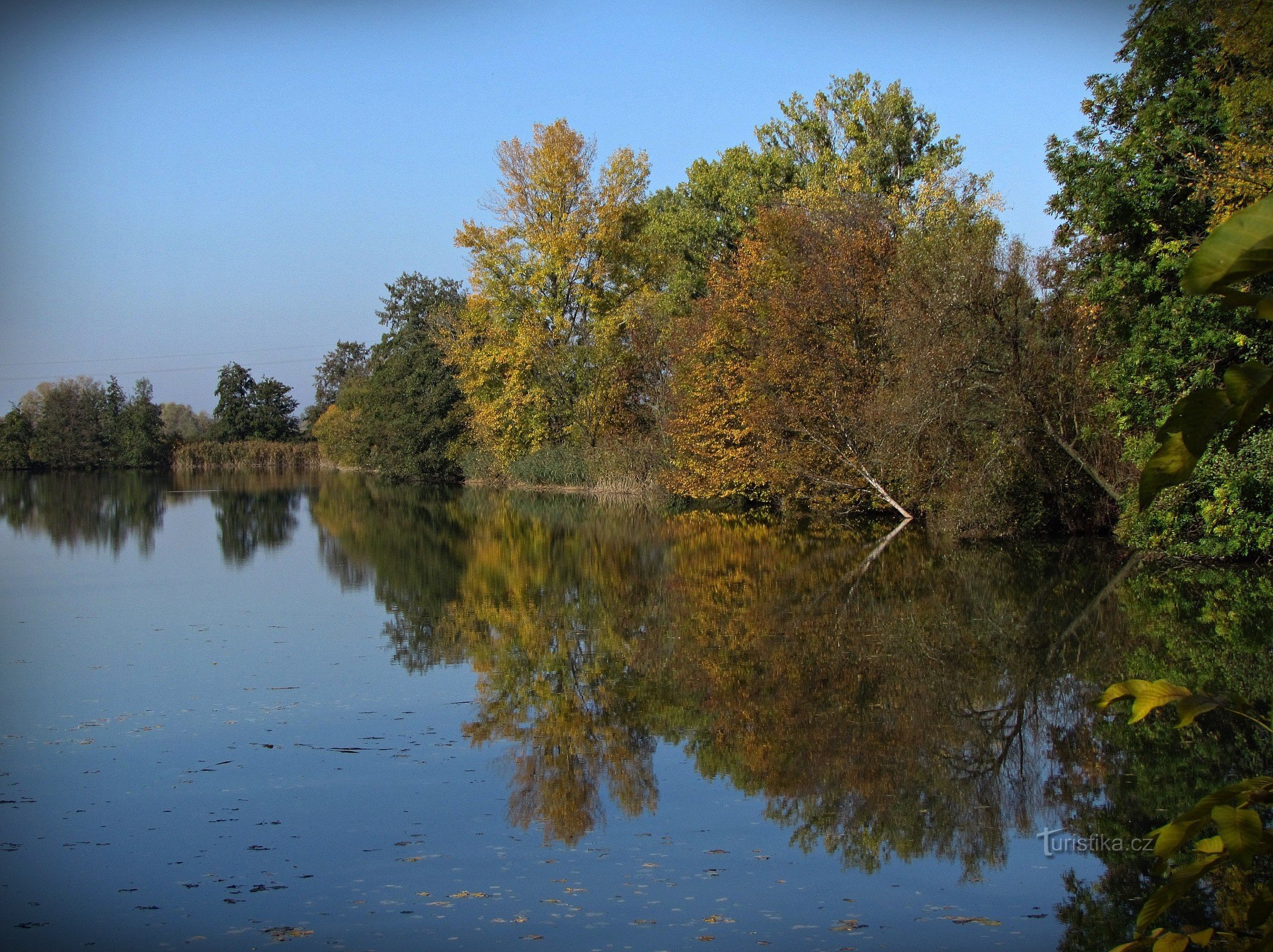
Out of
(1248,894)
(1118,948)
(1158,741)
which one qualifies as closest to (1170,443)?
(1118,948)

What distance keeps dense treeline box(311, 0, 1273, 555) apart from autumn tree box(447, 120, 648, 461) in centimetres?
10

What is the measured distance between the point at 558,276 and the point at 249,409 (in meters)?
51.4

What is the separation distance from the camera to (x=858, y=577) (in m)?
16.2

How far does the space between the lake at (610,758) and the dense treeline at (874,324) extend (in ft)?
8.99

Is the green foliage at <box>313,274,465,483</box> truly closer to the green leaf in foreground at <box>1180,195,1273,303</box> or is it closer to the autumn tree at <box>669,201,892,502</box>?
the autumn tree at <box>669,201,892,502</box>

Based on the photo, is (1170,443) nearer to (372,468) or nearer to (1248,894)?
(1248,894)

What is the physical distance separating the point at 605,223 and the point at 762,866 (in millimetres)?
37614

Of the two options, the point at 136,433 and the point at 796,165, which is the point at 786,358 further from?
the point at 136,433

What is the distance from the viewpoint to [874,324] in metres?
26.2

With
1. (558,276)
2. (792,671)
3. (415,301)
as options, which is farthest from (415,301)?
(792,671)

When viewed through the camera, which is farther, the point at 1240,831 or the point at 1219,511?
the point at 1219,511

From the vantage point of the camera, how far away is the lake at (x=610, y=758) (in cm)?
510

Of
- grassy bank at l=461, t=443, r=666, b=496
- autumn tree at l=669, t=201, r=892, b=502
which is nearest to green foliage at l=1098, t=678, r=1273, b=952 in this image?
autumn tree at l=669, t=201, r=892, b=502

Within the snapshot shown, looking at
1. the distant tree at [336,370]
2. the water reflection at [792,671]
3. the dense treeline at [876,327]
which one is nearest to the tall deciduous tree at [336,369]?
the distant tree at [336,370]
